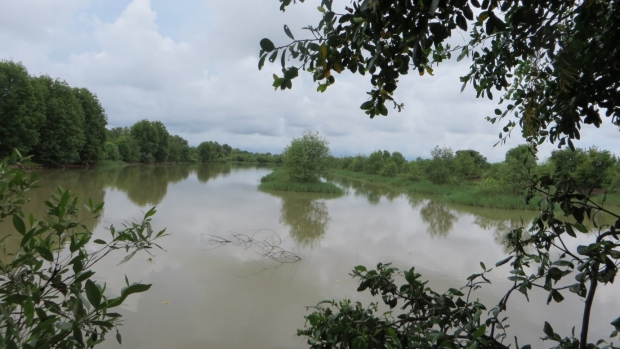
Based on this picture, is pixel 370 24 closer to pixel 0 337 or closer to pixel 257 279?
pixel 0 337

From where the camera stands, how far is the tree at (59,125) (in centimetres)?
2242

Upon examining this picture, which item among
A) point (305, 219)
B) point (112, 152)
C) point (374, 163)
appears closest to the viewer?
point (305, 219)

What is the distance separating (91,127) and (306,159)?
19.0 metres

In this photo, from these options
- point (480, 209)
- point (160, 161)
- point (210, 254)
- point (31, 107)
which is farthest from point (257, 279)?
point (160, 161)

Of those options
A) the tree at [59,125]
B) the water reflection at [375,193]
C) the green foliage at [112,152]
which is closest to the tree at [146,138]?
the green foliage at [112,152]

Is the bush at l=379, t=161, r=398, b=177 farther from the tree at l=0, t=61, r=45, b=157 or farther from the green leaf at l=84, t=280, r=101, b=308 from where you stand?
the green leaf at l=84, t=280, r=101, b=308

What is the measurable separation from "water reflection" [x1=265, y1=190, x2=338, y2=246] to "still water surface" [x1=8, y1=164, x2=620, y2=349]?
0.05 metres

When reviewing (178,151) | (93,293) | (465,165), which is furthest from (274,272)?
(178,151)

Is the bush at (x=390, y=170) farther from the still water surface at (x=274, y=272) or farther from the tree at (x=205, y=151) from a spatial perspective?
the tree at (x=205, y=151)

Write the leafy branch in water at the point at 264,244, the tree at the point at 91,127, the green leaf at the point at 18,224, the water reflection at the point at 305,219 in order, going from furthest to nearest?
1. the tree at the point at 91,127
2. the water reflection at the point at 305,219
3. the leafy branch in water at the point at 264,244
4. the green leaf at the point at 18,224

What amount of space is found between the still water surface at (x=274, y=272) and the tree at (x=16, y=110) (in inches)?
464

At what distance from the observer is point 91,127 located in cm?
2783

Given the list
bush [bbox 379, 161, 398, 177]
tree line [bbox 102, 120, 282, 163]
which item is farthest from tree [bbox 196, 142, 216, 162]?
bush [bbox 379, 161, 398, 177]

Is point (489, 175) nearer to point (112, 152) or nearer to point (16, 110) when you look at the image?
point (16, 110)
